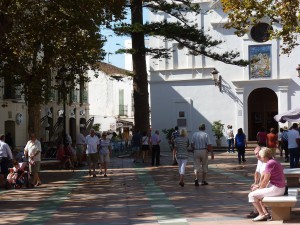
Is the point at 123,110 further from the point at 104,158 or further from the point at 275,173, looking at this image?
the point at 275,173

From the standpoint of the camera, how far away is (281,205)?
29.7 feet

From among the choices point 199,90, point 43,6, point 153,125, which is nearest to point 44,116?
point 153,125

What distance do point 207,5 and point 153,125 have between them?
31.6 feet

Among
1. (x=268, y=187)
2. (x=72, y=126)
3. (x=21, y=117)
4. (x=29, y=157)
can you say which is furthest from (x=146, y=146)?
(x=72, y=126)

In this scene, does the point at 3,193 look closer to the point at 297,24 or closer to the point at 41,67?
the point at 41,67

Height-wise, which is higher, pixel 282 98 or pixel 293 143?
pixel 282 98

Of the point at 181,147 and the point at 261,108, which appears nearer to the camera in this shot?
the point at 181,147

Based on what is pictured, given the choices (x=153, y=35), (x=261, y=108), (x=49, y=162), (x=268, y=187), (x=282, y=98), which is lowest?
(x=49, y=162)

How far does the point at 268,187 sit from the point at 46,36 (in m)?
11.6

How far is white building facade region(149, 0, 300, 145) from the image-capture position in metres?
38.4

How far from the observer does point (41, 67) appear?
66.5 feet

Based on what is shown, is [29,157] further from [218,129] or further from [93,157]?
[218,129]

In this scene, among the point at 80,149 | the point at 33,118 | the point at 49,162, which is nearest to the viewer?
the point at 33,118

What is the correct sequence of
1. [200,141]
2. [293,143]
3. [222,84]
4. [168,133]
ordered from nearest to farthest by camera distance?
[200,141], [293,143], [168,133], [222,84]
